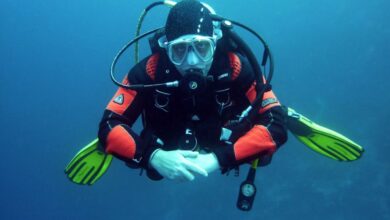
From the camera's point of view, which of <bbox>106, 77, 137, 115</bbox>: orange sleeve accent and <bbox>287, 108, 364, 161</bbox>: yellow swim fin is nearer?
<bbox>106, 77, 137, 115</bbox>: orange sleeve accent

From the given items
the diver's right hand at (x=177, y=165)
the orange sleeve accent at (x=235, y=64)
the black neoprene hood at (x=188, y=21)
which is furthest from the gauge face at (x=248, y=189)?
the black neoprene hood at (x=188, y=21)

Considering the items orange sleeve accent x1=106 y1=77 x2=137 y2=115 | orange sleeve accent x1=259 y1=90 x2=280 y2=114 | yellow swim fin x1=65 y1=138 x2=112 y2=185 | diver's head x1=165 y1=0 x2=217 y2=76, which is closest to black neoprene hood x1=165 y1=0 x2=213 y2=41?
diver's head x1=165 y1=0 x2=217 y2=76

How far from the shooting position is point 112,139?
13.9 ft

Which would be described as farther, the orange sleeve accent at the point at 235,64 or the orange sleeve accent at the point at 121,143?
the orange sleeve accent at the point at 235,64

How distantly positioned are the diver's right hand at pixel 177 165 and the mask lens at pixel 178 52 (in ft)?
3.29

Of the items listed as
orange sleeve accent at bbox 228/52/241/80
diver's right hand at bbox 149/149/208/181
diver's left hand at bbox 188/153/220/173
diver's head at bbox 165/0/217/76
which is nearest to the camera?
diver's right hand at bbox 149/149/208/181

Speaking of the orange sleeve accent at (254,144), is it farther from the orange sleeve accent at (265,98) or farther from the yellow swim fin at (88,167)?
the yellow swim fin at (88,167)

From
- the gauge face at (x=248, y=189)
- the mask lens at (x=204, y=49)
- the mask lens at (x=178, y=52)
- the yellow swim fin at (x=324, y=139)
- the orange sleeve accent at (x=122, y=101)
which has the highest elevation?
the mask lens at (x=204, y=49)

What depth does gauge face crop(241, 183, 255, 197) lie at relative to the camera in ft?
16.0

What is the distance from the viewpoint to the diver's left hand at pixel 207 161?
403 cm

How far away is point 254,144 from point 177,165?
0.86 metres

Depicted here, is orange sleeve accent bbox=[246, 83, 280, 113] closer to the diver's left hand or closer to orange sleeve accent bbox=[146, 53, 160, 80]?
the diver's left hand

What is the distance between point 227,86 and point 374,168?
18.7 m

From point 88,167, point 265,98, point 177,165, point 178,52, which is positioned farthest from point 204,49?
point 88,167
